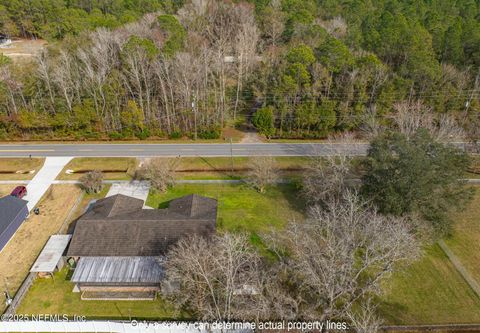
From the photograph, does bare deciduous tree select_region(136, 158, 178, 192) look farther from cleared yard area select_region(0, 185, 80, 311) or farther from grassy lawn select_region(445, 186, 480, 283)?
grassy lawn select_region(445, 186, 480, 283)

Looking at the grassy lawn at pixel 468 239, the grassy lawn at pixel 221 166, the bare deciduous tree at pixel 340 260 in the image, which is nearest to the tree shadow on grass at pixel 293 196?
the grassy lawn at pixel 221 166

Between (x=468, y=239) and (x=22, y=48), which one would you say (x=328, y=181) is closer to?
(x=468, y=239)

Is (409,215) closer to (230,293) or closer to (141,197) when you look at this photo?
(230,293)

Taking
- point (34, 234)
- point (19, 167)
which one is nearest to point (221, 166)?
point (34, 234)

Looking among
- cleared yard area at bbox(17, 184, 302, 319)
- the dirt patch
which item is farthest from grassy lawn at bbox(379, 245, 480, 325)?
the dirt patch

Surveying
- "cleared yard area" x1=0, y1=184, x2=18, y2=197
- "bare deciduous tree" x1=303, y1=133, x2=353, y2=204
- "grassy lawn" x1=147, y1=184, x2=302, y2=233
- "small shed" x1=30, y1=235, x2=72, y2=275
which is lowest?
"cleared yard area" x1=0, y1=184, x2=18, y2=197

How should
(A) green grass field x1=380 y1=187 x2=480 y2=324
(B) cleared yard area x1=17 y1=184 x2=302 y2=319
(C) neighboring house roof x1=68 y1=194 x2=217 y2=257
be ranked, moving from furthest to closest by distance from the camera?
(C) neighboring house roof x1=68 y1=194 x2=217 y2=257, (B) cleared yard area x1=17 y1=184 x2=302 y2=319, (A) green grass field x1=380 y1=187 x2=480 y2=324

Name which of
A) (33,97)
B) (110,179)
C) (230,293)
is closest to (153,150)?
(110,179)
